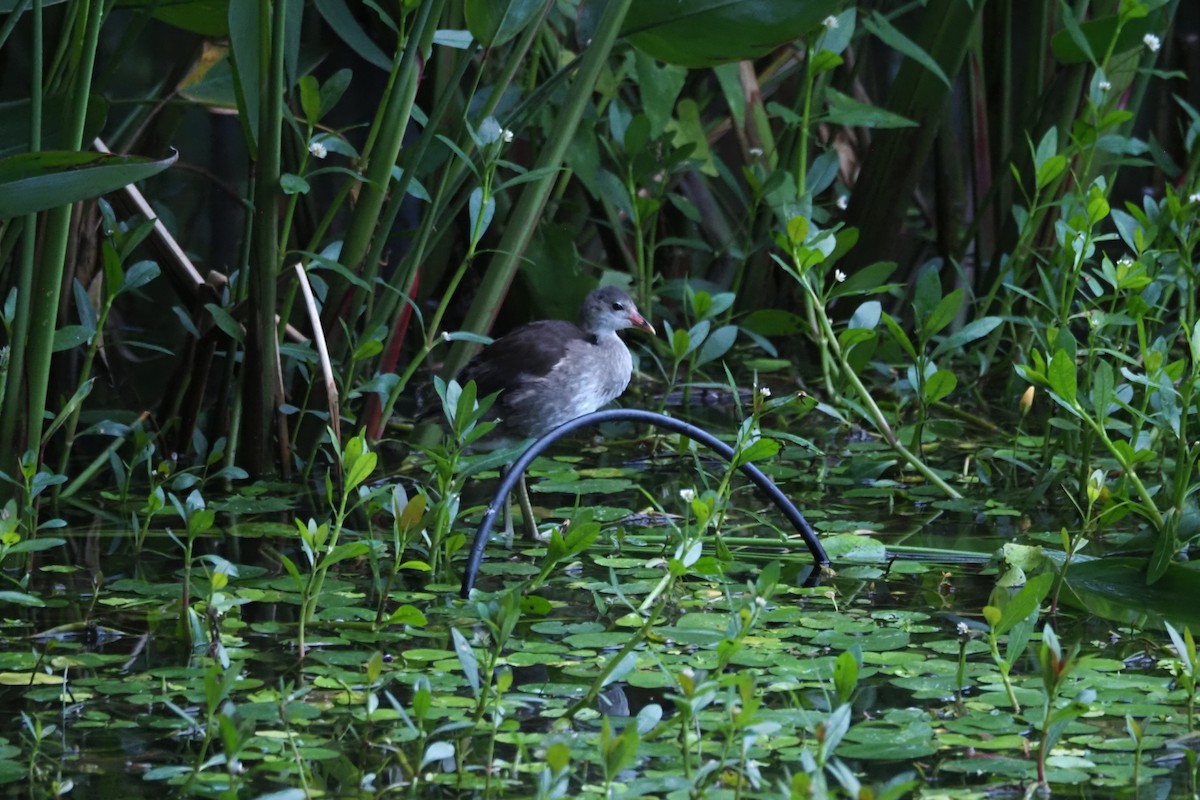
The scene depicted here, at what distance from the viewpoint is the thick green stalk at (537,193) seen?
3588mm

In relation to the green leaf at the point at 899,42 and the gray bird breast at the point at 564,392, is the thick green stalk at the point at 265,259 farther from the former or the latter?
the green leaf at the point at 899,42

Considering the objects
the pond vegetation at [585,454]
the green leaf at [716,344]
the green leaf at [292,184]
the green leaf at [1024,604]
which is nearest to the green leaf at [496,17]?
the pond vegetation at [585,454]

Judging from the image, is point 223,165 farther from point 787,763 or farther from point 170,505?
point 787,763

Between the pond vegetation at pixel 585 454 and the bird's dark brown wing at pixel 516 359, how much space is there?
0.49ft

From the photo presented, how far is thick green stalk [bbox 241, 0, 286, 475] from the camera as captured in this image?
3223 millimetres

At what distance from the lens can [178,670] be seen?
2.46 meters

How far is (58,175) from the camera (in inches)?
103

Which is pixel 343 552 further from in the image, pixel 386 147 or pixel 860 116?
pixel 860 116

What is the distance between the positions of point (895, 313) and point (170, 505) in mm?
2975

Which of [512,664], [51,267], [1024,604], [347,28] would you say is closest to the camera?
[1024,604]

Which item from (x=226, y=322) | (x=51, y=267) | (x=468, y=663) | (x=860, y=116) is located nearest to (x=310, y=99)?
(x=226, y=322)

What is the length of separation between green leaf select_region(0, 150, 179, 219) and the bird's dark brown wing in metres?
1.36

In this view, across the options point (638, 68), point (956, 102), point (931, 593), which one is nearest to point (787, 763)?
point (931, 593)

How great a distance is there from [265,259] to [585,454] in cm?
114
